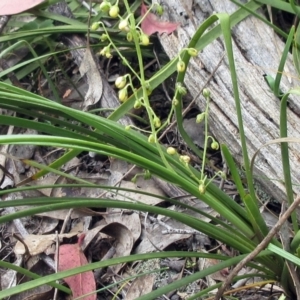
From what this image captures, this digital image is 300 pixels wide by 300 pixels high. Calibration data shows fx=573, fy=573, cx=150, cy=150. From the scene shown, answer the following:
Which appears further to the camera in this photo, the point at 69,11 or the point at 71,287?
the point at 69,11

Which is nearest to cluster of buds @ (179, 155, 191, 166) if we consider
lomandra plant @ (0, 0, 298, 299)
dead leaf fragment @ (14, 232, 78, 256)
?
lomandra plant @ (0, 0, 298, 299)

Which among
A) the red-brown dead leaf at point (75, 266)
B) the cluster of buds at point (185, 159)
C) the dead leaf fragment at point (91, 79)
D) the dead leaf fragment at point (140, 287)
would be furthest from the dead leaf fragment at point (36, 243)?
the cluster of buds at point (185, 159)

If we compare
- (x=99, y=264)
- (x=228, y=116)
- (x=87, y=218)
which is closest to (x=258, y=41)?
(x=228, y=116)

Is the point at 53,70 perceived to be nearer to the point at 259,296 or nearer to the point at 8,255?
the point at 8,255

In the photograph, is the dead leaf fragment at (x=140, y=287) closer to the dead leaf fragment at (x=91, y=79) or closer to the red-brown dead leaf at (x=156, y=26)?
the dead leaf fragment at (x=91, y=79)

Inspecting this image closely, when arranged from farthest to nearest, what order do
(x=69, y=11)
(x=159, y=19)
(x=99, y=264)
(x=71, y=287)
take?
(x=69, y=11) < (x=159, y=19) < (x=71, y=287) < (x=99, y=264)

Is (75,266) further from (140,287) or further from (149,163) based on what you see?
(149,163)

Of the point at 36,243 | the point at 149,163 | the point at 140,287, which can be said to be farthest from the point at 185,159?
the point at 36,243
